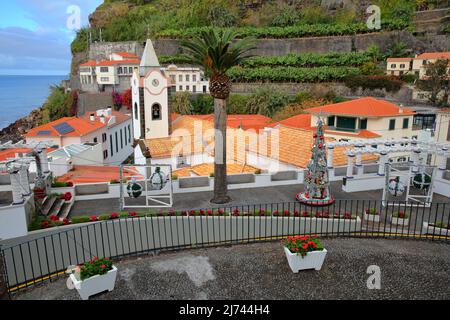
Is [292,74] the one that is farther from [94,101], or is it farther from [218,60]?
[218,60]

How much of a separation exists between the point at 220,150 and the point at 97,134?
82.2 feet

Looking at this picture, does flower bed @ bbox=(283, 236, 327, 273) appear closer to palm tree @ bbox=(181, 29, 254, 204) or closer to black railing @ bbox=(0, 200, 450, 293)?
black railing @ bbox=(0, 200, 450, 293)

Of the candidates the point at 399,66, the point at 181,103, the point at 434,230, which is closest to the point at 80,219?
the point at 434,230

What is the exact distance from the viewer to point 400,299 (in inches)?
346

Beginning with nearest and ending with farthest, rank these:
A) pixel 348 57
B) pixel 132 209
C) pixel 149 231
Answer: pixel 149 231
pixel 132 209
pixel 348 57

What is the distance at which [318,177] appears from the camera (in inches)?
649

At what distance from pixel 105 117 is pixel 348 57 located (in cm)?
4170

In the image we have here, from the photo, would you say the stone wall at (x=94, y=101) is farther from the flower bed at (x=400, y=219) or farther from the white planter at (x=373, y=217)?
the flower bed at (x=400, y=219)

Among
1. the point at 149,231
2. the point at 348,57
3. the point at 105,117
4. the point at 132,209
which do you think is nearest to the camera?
the point at 149,231

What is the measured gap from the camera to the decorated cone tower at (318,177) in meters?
16.2

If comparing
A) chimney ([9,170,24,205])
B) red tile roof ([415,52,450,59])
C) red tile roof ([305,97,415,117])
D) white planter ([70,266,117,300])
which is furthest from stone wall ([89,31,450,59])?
white planter ([70,266,117,300])
